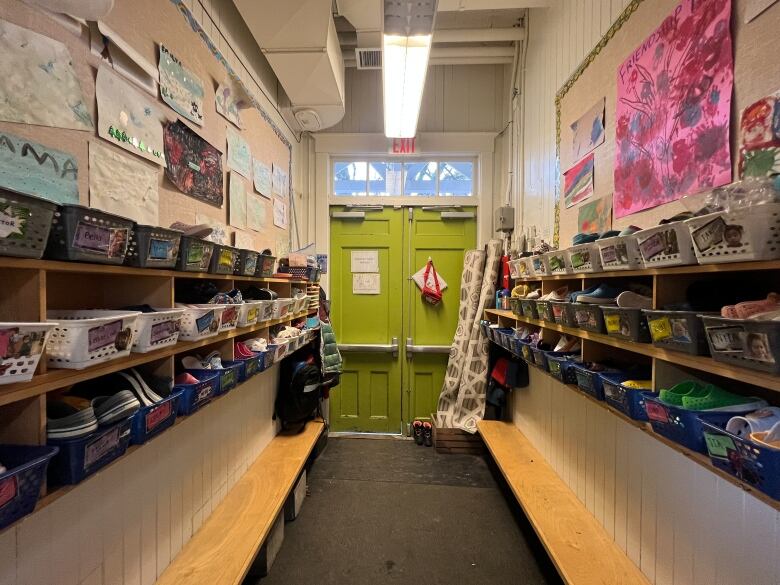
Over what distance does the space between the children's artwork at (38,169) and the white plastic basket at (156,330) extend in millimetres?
362

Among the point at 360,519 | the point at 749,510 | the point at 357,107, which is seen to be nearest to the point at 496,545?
the point at 360,519

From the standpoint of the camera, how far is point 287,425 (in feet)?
8.52

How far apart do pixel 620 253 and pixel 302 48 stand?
210cm

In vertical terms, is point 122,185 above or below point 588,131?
below

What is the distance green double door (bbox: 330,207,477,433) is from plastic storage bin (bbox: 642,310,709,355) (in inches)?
97.7

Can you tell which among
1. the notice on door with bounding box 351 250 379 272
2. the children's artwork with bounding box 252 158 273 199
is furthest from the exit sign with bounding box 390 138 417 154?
the children's artwork with bounding box 252 158 273 199

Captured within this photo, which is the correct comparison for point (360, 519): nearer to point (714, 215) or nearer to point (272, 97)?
point (714, 215)

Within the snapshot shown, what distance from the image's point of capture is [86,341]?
0.74m

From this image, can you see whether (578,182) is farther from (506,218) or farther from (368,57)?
(368,57)

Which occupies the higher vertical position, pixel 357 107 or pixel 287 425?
pixel 357 107

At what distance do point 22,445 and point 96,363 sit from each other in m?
0.19

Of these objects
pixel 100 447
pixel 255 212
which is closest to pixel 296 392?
pixel 255 212

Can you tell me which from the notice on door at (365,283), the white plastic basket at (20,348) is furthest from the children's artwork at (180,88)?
the notice on door at (365,283)

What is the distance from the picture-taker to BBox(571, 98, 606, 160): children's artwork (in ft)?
5.37
